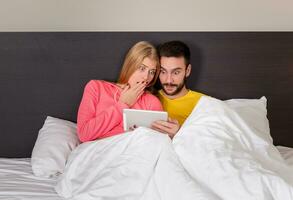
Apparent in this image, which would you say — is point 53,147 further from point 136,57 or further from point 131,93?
point 136,57

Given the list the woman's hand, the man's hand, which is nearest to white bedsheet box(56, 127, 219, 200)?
the man's hand

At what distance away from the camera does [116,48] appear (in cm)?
220

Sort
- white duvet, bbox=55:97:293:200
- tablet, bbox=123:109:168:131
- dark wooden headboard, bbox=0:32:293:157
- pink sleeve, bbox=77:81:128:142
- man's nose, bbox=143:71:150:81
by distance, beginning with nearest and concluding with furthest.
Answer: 1. white duvet, bbox=55:97:293:200
2. tablet, bbox=123:109:168:131
3. pink sleeve, bbox=77:81:128:142
4. man's nose, bbox=143:71:150:81
5. dark wooden headboard, bbox=0:32:293:157

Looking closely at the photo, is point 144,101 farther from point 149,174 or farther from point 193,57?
point 149,174

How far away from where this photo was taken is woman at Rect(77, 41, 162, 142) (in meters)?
1.93

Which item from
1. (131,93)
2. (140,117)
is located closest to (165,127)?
(140,117)

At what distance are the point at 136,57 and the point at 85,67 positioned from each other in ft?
0.99

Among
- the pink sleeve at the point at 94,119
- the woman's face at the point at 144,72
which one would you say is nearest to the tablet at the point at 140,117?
the pink sleeve at the point at 94,119

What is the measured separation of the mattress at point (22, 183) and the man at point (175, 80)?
556 mm

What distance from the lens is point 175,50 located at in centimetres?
209

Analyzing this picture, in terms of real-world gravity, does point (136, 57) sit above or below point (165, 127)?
above

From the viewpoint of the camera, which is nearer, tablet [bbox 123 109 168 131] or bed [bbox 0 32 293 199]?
tablet [bbox 123 109 168 131]

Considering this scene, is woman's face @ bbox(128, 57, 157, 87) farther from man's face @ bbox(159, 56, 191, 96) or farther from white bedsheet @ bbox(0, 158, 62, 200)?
white bedsheet @ bbox(0, 158, 62, 200)

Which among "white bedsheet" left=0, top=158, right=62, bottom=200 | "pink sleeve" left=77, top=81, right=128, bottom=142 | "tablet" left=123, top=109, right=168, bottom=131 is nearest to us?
"white bedsheet" left=0, top=158, right=62, bottom=200
